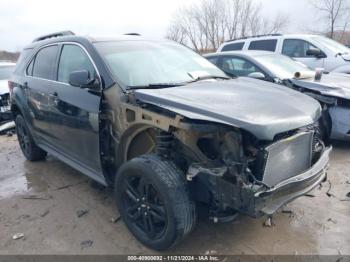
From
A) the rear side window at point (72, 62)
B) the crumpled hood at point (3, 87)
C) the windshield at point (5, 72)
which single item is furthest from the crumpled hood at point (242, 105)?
the windshield at point (5, 72)

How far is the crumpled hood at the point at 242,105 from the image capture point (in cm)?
246

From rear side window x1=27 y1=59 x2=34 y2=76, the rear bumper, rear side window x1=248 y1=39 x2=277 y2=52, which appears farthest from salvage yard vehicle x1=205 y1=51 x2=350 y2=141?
rear side window x1=27 y1=59 x2=34 y2=76

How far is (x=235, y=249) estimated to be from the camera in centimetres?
292

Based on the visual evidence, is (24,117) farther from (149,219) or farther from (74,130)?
(149,219)

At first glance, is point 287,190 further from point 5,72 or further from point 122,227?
point 5,72

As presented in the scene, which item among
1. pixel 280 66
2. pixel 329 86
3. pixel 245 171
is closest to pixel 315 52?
pixel 280 66

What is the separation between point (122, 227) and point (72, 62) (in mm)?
1917

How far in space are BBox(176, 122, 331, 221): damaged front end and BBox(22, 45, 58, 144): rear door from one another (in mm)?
2333

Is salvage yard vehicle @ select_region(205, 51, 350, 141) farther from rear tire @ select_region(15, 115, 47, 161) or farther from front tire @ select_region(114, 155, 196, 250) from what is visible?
rear tire @ select_region(15, 115, 47, 161)

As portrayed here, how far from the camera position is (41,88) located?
4438 mm

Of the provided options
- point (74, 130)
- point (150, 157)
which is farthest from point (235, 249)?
point (74, 130)

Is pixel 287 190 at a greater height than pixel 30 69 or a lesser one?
lesser

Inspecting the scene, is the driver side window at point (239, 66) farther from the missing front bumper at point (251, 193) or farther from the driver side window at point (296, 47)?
the missing front bumper at point (251, 193)

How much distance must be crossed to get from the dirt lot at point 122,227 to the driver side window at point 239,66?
8.24ft
